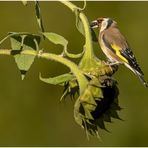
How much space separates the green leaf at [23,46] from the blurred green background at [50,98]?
152cm

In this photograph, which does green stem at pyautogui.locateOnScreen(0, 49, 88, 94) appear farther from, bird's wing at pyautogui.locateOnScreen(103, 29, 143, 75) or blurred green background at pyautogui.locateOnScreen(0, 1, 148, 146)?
blurred green background at pyautogui.locateOnScreen(0, 1, 148, 146)

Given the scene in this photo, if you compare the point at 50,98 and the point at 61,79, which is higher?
the point at 61,79

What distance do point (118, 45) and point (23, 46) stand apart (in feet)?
3.00

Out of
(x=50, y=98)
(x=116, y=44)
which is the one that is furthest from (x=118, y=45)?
(x=50, y=98)

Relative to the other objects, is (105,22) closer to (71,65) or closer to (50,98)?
(71,65)

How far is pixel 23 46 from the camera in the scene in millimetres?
1077

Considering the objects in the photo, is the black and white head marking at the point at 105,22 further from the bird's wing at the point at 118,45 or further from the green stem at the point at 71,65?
the green stem at the point at 71,65

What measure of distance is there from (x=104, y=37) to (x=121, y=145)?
97cm

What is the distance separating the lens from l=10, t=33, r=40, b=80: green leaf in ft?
3.52

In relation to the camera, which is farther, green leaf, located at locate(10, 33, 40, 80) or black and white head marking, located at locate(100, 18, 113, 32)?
black and white head marking, located at locate(100, 18, 113, 32)

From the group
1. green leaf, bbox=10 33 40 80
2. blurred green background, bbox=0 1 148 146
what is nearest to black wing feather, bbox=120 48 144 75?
blurred green background, bbox=0 1 148 146

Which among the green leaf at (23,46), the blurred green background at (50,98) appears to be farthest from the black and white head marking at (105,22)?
the blurred green background at (50,98)

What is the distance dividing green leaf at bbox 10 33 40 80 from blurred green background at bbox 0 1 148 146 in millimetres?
1519

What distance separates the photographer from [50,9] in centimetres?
330
